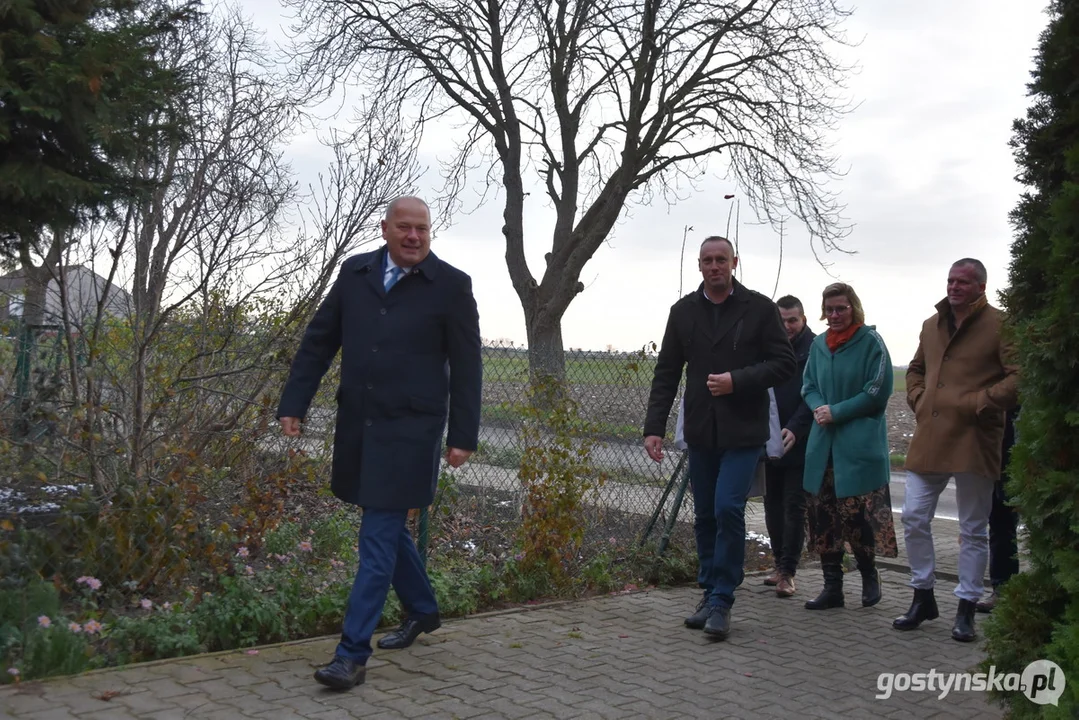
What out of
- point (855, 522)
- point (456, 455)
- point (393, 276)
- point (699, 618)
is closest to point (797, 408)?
point (855, 522)

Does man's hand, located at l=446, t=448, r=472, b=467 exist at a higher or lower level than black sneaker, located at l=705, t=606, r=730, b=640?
higher

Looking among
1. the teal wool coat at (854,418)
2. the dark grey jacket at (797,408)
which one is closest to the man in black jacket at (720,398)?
the teal wool coat at (854,418)

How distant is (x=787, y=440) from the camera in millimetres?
6895

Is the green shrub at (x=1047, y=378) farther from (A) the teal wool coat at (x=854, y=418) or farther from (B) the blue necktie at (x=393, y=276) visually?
(B) the blue necktie at (x=393, y=276)

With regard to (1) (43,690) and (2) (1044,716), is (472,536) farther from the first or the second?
(2) (1044,716)

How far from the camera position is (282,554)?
21.9 feet

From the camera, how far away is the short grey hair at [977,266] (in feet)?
19.8

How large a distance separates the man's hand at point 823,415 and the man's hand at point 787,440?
14.0 inches

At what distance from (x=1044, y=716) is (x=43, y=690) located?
12.4ft

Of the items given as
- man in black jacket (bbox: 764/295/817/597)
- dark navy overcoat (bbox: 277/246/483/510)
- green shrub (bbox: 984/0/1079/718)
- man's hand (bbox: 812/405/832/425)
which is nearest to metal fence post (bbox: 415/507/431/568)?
dark navy overcoat (bbox: 277/246/483/510)

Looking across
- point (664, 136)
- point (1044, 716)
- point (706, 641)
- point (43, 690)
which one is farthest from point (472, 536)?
point (664, 136)

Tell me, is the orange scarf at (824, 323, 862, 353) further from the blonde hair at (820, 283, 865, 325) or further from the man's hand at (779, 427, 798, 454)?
the man's hand at (779, 427, 798, 454)

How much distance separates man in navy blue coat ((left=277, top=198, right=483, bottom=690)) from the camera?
4785 mm

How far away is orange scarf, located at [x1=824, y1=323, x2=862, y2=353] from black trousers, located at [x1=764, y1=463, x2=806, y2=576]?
0.86 meters
